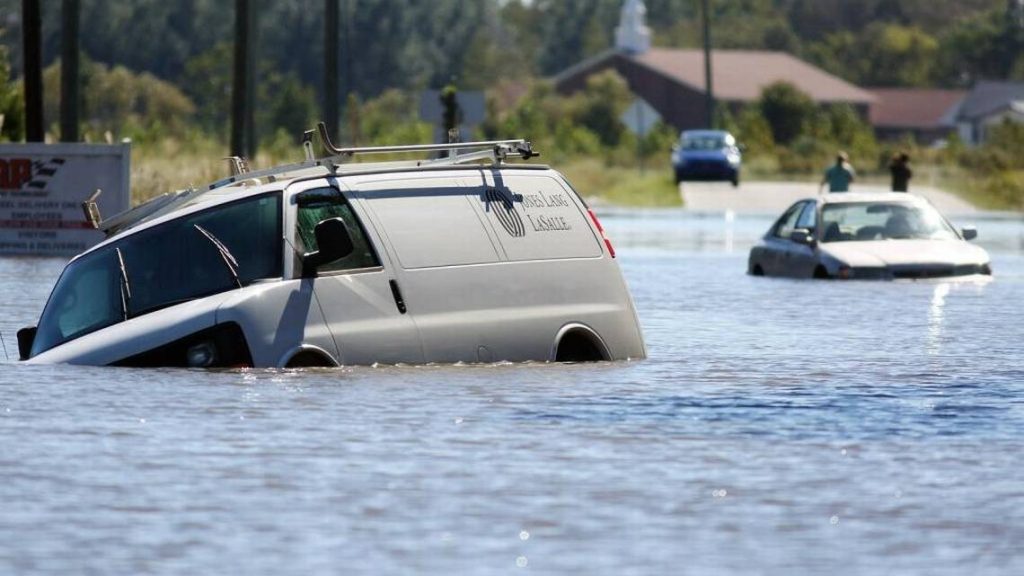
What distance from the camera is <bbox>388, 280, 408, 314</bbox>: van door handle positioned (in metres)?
15.5

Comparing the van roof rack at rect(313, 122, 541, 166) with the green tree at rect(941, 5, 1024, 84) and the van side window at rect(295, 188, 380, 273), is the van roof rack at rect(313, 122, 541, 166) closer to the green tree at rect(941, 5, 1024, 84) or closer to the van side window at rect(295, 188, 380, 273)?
the van side window at rect(295, 188, 380, 273)

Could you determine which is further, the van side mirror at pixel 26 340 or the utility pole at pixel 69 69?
the utility pole at pixel 69 69

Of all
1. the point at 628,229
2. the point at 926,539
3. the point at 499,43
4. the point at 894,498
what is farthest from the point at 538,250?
the point at 499,43

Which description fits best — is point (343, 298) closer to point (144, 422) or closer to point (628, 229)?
point (144, 422)

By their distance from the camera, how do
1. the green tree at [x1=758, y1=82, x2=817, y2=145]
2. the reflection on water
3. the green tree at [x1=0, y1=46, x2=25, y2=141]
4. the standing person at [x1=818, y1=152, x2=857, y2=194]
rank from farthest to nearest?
the green tree at [x1=758, y1=82, x2=817, y2=145], the green tree at [x1=0, y1=46, x2=25, y2=141], the standing person at [x1=818, y1=152, x2=857, y2=194], the reflection on water

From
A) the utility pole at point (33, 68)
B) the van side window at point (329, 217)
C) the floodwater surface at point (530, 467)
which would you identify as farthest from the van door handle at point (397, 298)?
the utility pole at point (33, 68)

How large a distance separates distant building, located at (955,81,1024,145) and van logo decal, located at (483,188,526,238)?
482ft

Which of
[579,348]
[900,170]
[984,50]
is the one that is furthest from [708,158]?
[984,50]

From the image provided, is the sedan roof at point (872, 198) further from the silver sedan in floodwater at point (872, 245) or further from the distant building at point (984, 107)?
the distant building at point (984, 107)

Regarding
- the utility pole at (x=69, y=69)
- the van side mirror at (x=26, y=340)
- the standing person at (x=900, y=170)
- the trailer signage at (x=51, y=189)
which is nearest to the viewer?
the van side mirror at (x=26, y=340)

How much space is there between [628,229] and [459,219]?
35.0 metres

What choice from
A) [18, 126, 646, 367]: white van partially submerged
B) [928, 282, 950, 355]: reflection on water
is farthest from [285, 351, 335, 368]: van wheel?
[928, 282, 950, 355]: reflection on water

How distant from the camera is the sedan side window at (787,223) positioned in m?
32.2

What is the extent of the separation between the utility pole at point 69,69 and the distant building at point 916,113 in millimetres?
119868
